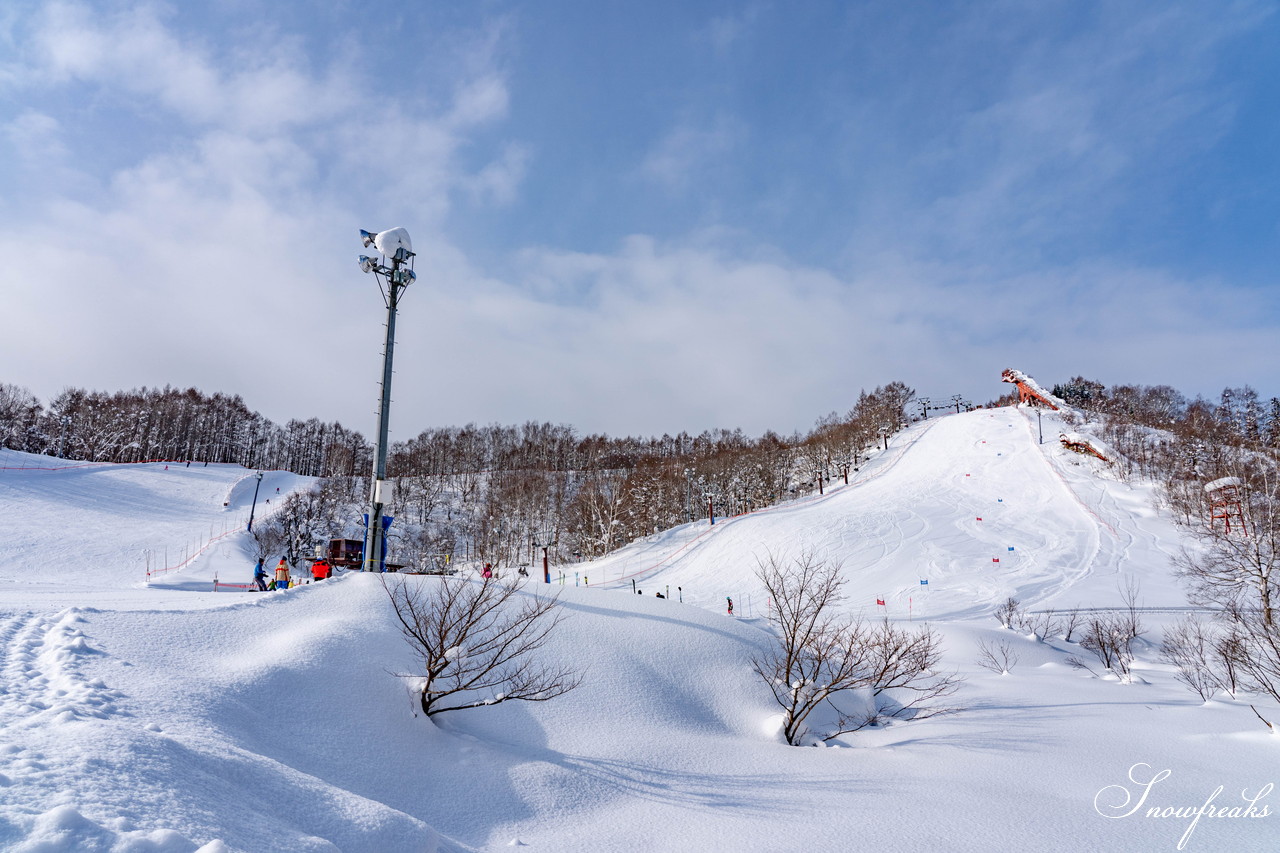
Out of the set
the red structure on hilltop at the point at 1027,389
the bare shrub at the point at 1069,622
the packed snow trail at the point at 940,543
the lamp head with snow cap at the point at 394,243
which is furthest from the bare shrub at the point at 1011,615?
the red structure on hilltop at the point at 1027,389

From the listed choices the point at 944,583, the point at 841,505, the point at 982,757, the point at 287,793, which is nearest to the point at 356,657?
the point at 287,793

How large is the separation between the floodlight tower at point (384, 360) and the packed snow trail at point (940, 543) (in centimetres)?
2216

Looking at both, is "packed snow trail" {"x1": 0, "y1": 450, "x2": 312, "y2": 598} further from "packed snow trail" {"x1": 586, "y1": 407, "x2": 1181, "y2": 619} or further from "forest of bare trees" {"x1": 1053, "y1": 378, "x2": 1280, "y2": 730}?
"forest of bare trees" {"x1": 1053, "y1": 378, "x2": 1280, "y2": 730}

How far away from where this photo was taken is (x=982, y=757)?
11.8 meters

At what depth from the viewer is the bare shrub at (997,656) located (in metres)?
22.6

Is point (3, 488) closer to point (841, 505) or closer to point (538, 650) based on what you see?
point (538, 650)

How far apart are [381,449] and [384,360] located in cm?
252

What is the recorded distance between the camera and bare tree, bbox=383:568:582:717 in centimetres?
1039

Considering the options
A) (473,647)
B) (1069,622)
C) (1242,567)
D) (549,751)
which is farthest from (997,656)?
(473,647)

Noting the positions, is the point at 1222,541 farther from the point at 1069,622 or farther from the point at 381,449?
the point at 381,449

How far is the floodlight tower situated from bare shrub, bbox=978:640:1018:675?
21.6 metres

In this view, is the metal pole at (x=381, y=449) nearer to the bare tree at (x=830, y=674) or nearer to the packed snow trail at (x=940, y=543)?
the bare tree at (x=830, y=674)

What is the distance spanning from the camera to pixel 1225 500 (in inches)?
1567

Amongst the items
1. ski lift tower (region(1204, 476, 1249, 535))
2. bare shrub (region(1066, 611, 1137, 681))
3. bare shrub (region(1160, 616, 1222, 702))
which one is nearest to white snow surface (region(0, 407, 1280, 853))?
bare shrub (region(1160, 616, 1222, 702))
